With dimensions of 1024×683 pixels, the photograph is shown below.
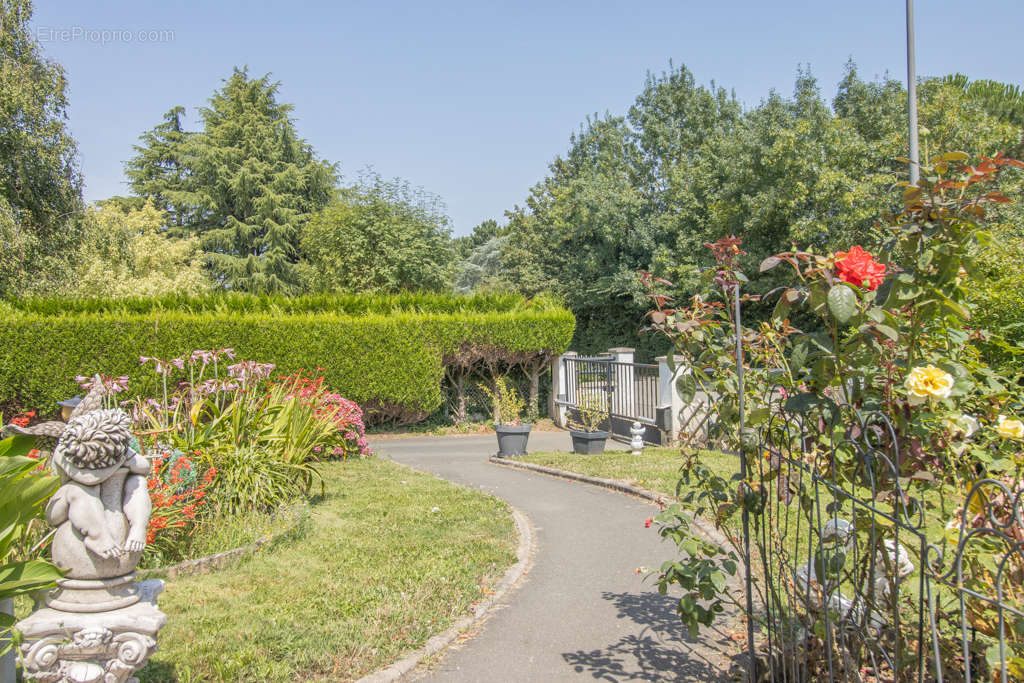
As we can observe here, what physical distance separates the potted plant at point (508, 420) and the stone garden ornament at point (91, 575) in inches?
356

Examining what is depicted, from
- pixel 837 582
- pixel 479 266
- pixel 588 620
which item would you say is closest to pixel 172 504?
pixel 588 620

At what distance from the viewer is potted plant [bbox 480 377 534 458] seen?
1205cm

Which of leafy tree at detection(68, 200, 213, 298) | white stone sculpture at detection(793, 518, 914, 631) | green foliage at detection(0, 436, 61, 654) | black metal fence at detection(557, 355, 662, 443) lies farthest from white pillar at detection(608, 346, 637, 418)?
leafy tree at detection(68, 200, 213, 298)

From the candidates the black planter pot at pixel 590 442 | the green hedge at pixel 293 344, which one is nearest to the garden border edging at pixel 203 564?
the black planter pot at pixel 590 442

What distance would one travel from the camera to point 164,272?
76.6ft

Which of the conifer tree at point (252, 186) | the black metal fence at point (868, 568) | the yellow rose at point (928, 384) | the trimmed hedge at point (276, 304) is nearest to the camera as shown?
the yellow rose at point (928, 384)

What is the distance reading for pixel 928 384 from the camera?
2.30 m

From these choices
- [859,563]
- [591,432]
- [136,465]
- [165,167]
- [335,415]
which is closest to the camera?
[859,563]

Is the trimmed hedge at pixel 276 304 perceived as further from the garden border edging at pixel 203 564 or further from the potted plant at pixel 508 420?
the garden border edging at pixel 203 564

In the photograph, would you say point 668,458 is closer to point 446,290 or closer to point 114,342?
point 114,342

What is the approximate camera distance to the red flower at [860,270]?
95.0 inches

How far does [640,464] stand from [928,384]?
8210 mm

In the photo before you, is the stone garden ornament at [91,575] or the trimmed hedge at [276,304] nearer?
the stone garden ornament at [91,575]

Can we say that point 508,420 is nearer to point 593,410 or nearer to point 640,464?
point 593,410
